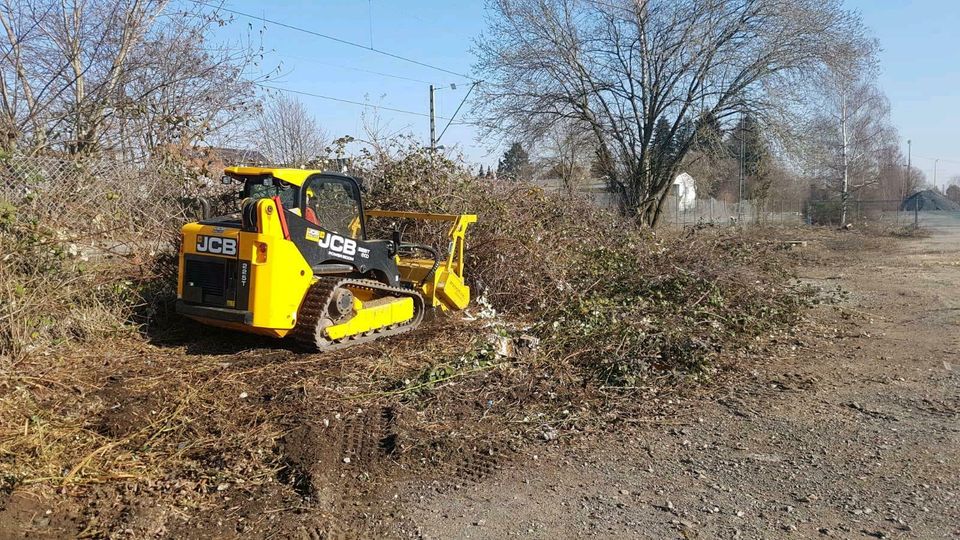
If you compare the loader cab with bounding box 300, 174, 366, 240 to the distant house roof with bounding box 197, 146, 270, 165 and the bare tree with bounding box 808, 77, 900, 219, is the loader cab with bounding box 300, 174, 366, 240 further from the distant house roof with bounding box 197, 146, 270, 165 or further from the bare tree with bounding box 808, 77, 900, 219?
the bare tree with bounding box 808, 77, 900, 219

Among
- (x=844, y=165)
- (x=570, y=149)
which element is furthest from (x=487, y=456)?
(x=844, y=165)

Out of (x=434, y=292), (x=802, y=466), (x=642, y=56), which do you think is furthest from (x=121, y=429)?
(x=642, y=56)

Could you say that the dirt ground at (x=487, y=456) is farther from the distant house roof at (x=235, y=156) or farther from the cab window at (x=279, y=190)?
the distant house roof at (x=235, y=156)

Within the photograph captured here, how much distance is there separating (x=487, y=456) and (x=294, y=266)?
2559mm

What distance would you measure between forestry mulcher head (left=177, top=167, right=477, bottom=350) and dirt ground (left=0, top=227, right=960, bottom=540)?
1.26ft

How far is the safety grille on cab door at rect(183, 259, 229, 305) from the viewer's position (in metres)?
5.81

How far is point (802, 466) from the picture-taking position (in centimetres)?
444

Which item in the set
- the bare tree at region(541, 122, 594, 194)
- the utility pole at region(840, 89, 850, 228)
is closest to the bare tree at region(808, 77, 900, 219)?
the utility pole at region(840, 89, 850, 228)

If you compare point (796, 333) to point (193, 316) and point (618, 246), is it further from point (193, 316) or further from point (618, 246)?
point (193, 316)

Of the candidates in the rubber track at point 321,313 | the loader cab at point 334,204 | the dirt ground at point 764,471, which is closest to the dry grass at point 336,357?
the rubber track at point 321,313

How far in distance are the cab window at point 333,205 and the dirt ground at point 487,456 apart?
1294 millimetres

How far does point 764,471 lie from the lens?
4.37 m

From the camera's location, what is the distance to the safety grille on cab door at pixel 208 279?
19.1 feet

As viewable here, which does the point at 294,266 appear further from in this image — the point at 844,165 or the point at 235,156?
the point at 844,165
